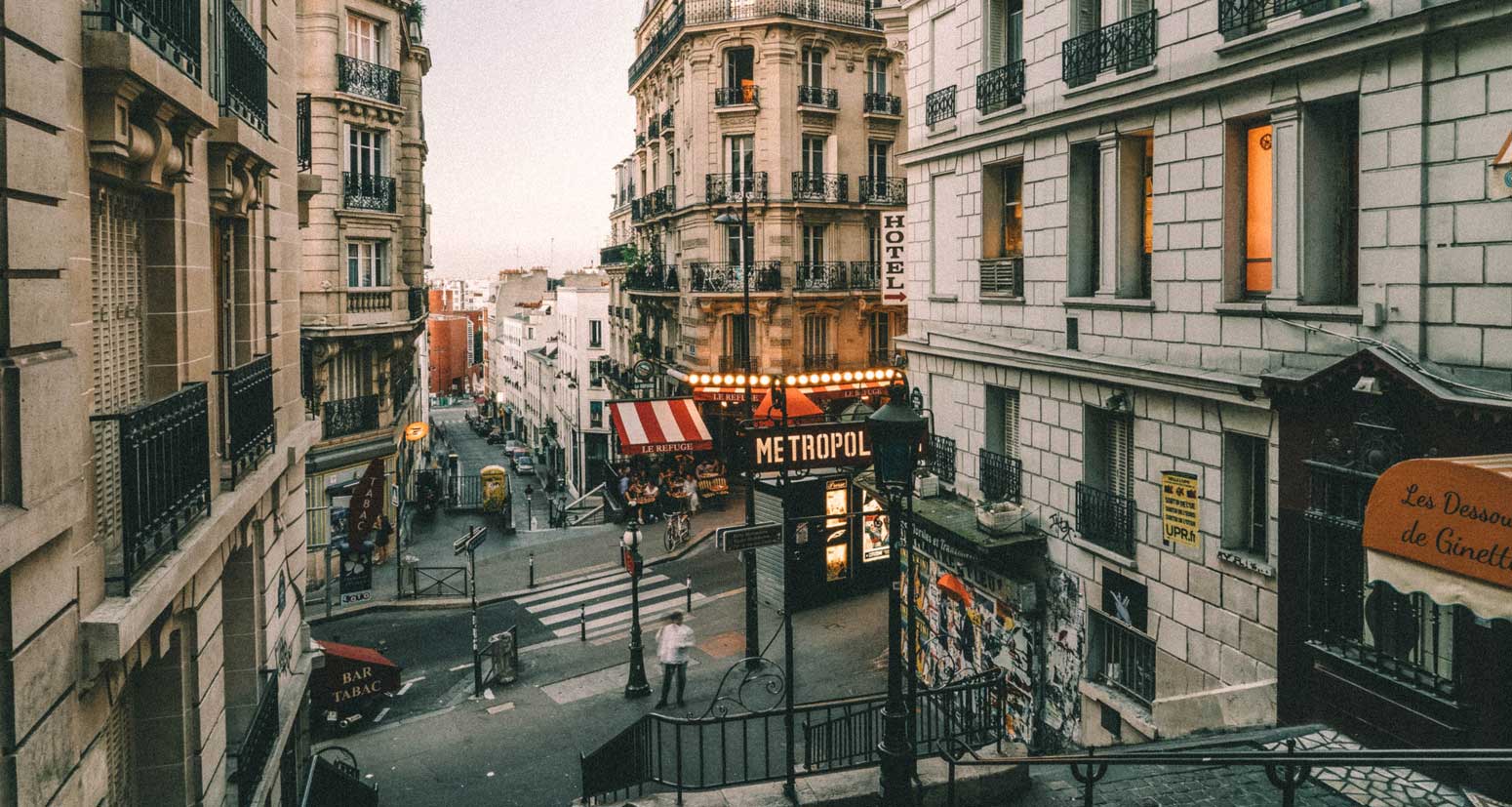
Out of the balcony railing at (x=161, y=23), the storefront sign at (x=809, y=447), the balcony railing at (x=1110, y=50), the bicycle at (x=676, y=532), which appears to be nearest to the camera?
the balcony railing at (x=161, y=23)

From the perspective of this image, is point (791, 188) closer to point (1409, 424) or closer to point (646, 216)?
point (646, 216)

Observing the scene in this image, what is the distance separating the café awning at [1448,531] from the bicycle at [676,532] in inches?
934

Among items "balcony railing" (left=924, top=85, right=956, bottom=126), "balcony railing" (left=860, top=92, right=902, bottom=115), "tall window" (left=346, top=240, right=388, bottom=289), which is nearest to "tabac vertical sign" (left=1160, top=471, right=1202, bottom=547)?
"balcony railing" (left=924, top=85, right=956, bottom=126)

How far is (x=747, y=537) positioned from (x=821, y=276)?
891 inches

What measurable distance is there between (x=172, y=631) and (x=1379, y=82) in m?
11.9

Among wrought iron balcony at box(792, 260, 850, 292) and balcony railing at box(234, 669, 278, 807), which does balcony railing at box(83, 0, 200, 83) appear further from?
wrought iron balcony at box(792, 260, 850, 292)

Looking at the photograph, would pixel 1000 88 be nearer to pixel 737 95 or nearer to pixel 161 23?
pixel 161 23

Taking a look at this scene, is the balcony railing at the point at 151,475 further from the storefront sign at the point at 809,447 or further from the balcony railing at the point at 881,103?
the balcony railing at the point at 881,103

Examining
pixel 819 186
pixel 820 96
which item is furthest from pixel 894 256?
pixel 820 96

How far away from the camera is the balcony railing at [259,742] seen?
8.79 m

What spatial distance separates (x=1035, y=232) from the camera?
48.8 ft

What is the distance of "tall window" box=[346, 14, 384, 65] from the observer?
29984 mm

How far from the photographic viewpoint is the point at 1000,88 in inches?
613

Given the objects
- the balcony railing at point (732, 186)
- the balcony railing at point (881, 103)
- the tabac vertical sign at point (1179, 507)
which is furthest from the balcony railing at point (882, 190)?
the tabac vertical sign at point (1179, 507)
